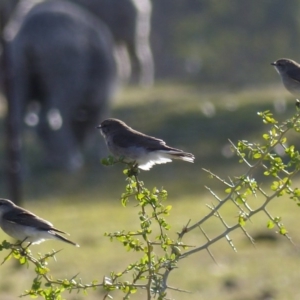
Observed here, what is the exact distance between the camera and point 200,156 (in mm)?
17750

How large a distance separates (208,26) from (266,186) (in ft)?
54.2

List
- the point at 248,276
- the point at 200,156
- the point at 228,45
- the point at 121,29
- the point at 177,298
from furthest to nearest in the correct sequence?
the point at 228,45 < the point at 121,29 < the point at 200,156 < the point at 248,276 < the point at 177,298

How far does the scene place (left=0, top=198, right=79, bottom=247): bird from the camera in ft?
16.8

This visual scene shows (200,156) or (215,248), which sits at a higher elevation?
(200,156)

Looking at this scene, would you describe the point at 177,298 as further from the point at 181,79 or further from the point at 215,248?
the point at 181,79

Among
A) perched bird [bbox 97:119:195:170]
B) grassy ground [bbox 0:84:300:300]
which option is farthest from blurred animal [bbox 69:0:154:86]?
perched bird [bbox 97:119:195:170]

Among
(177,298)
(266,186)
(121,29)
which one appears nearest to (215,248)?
(177,298)

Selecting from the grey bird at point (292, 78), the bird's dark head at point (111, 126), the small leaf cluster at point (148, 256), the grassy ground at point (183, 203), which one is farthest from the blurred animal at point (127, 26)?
the small leaf cluster at point (148, 256)

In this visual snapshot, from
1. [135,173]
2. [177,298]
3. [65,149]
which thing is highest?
[65,149]

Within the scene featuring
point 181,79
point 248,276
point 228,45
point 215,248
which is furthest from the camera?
point 228,45

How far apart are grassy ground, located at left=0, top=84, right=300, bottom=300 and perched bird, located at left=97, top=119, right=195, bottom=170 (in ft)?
13.0

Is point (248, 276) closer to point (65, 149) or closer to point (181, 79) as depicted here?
point (65, 149)

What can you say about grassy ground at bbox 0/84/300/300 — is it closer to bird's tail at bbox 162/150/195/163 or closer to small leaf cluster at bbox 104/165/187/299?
bird's tail at bbox 162/150/195/163

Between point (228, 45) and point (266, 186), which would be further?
point (228, 45)
